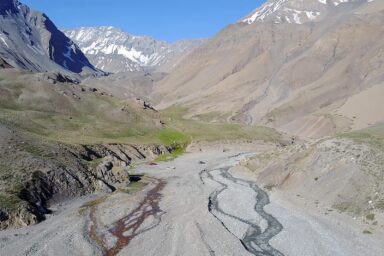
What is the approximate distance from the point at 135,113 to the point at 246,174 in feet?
275

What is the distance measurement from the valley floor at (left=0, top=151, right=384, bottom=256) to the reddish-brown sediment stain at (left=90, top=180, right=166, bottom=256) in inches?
3.7

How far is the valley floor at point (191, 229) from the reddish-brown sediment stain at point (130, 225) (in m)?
0.09

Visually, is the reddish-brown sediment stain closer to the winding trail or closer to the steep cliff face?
the winding trail

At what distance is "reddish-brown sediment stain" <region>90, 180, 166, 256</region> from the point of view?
51406mm

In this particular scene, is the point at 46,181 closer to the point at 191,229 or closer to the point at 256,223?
the point at 191,229

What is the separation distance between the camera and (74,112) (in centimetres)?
15662

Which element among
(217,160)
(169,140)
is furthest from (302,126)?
(217,160)

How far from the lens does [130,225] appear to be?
5953 cm

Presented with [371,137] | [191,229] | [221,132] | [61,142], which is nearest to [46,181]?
[191,229]

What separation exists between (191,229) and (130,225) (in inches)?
315

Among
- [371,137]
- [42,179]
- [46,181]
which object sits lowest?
[46,181]

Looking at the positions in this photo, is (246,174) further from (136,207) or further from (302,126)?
(302,126)

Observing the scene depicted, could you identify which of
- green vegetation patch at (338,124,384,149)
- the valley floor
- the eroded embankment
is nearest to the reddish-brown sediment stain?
the valley floor

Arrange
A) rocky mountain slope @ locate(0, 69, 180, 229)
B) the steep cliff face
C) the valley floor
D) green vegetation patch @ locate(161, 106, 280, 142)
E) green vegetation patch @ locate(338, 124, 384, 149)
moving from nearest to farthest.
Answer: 1. the valley floor
2. the steep cliff face
3. rocky mountain slope @ locate(0, 69, 180, 229)
4. green vegetation patch @ locate(338, 124, 384, 149)
5. green vegetation patch @ locate(161, 106, 280, 142)
